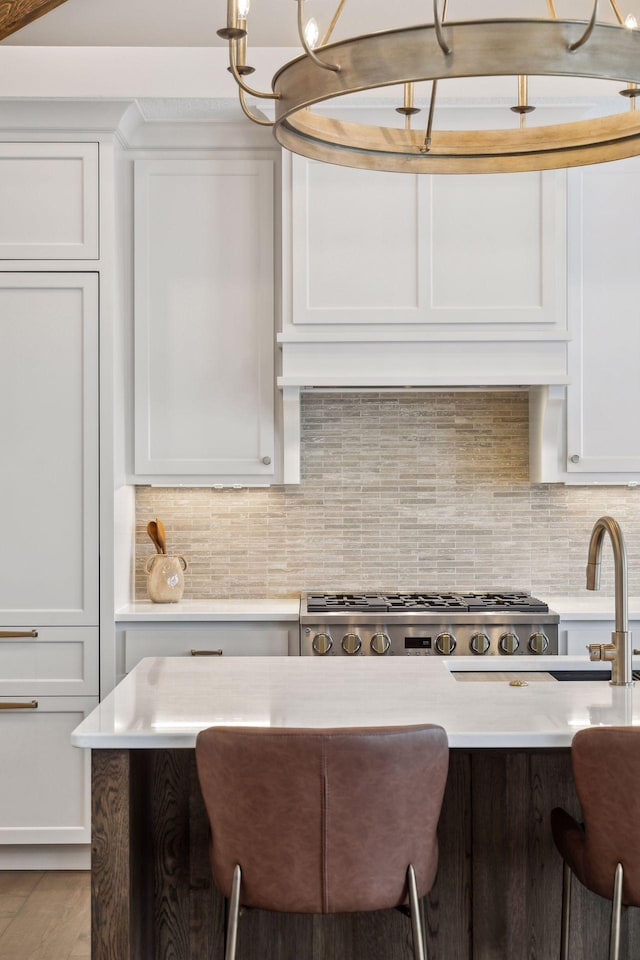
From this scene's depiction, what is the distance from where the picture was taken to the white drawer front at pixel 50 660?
11.8ft

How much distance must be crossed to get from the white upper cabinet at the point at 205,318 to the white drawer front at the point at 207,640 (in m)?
0.63

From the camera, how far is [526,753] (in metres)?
2.20

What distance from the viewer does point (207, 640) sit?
363 cm

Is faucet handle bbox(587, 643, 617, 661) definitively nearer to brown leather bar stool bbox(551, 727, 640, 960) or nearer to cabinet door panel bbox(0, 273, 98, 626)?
brown leather bar stool bbox(551, 727, 640, 960)

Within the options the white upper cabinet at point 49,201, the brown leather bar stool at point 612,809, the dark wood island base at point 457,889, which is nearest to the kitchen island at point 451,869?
the dark wood island base at point 457,889

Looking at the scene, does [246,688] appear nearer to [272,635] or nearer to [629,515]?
[272,635]

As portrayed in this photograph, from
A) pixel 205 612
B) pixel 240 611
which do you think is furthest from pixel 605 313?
pixel 205 612

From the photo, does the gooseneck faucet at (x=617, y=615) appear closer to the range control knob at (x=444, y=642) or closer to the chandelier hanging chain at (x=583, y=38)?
the chandelier hanging chain at (x=583, y=38)

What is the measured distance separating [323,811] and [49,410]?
2378 millimetres

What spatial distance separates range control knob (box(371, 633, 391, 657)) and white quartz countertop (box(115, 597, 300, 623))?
306 millimetres

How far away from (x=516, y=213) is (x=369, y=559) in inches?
62.5

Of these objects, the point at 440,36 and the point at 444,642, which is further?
the point at 444,642

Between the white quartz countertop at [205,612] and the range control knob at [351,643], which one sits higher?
the white quartz countertop at [205,612]

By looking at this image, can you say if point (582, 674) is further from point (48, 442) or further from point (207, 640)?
point (48, 442)
